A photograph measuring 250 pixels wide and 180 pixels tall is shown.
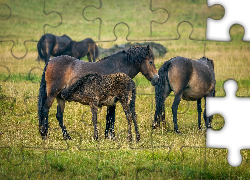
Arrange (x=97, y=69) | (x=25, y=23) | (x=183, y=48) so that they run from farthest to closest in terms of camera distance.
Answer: (x=25, y=23) < (x=183, y=48) < (x=97, y=69)

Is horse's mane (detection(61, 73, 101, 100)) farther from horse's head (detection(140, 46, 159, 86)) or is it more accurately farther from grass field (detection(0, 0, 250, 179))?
horse's head (detection(140, 46, 159, 86))

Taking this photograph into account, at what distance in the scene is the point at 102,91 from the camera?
9.04 m

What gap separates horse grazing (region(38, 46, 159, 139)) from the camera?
9.65 metres

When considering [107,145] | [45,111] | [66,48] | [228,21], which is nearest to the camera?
[228,21]

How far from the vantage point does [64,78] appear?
32.0 feet

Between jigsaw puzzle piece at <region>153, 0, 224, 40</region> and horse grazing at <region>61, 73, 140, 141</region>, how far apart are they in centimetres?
2344

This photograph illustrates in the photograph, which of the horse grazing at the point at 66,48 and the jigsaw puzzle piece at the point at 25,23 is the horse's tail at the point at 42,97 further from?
the jigsaw puzzle piece at the point at 25,23

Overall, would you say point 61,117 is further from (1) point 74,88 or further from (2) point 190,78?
(2) point 190,78

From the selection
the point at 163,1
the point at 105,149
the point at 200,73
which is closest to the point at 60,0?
the point at 163,1

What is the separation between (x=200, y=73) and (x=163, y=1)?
2694cm

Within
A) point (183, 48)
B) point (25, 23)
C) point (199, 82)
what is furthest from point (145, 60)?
point (25, 23)

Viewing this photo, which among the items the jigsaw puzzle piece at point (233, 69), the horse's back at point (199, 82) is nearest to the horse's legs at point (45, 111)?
the horse's back at point (199, 82)

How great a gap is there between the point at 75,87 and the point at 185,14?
92.1ft

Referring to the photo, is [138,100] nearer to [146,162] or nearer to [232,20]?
[146,162]
